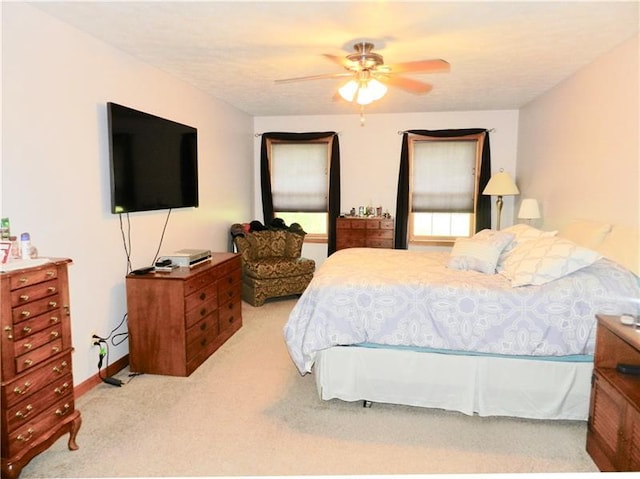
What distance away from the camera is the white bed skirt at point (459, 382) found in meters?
2.60

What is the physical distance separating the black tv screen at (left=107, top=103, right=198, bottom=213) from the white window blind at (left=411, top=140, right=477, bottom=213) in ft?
10.4

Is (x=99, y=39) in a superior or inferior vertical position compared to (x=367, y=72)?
superior

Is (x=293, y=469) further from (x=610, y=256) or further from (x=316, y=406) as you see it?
(x=610, y=256)

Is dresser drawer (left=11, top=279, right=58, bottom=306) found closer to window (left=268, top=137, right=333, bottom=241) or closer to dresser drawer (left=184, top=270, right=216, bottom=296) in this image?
dresser drawer (left=184, top=270, right=216, bottom=296)

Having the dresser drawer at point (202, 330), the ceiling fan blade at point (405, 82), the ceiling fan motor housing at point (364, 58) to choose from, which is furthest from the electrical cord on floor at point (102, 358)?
the ceiling fan blade at point (405, 82)

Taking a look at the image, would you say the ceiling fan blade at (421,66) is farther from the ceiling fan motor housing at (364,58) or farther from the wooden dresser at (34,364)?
the wooden dresser at (34,364)

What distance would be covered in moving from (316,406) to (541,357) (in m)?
1.42

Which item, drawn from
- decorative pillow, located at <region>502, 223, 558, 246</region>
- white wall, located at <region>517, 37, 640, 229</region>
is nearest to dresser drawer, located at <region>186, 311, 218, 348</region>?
decorative pillow, located at <region>502, 223, 558, 246</region>

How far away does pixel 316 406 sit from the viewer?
2822 mm

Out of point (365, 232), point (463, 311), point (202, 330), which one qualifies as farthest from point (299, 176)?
point (463, 311)

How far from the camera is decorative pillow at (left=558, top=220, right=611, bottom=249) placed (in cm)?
311

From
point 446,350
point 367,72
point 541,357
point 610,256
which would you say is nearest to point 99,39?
point 367,72

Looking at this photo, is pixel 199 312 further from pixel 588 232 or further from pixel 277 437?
pixel 588 232

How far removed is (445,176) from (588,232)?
2.90m
